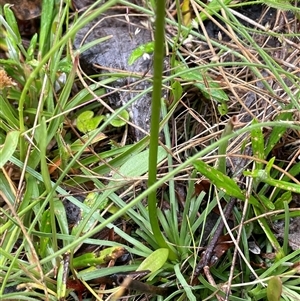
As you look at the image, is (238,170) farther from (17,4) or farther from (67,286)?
(17,4)

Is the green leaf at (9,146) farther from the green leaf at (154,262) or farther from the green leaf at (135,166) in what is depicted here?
the green leaf at (154,262)

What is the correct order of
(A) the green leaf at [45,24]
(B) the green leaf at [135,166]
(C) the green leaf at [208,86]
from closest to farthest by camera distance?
1. (B) the green leaf at [135,166]
2. (C) the green leaf at [208,86]
3. (A) the green leaf at [45,24]

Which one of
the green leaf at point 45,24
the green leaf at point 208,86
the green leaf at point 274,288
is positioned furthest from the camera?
the green leaf at point 45,24

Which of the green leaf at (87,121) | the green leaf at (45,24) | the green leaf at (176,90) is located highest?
the green leaf at (45,24)

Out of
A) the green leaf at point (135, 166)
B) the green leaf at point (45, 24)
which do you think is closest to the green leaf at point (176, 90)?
the green leaf at point (135, 166)

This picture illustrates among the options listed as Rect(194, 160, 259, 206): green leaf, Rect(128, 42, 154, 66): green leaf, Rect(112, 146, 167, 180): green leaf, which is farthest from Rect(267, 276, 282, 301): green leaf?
Rect(128, 42, 154, 66): green leaf

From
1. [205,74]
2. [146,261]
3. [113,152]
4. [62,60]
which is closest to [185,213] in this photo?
[146,261]

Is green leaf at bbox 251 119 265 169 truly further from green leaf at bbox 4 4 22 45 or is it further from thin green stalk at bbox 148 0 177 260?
green leaf at bbox 4 4 22 45

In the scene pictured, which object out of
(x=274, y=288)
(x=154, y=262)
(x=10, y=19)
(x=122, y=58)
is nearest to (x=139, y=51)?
(x=122, y=58)
